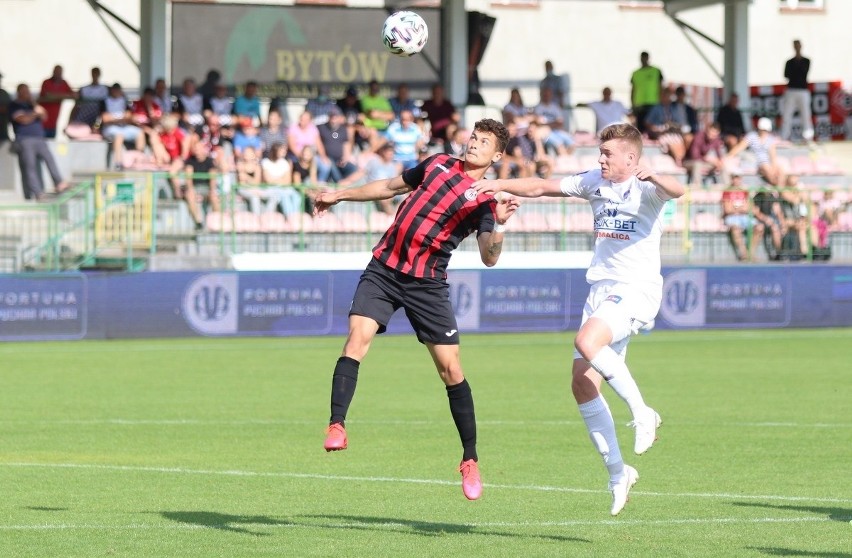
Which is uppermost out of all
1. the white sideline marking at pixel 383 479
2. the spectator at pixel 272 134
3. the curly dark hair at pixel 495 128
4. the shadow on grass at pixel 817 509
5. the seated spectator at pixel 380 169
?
the spectator at pixel 272 134

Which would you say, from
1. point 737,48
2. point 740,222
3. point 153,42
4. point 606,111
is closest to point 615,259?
point 740,222

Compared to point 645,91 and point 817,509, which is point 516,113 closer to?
point 645,91

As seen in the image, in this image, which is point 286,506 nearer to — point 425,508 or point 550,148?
point 425,508

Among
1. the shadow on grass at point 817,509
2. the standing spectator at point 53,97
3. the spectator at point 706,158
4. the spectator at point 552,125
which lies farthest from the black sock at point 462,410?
the spectator at point 706,158

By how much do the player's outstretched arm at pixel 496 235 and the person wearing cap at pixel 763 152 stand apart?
782 inches

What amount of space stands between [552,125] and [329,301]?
7.07m

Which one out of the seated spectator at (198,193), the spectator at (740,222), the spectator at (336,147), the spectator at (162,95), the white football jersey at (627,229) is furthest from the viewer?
the spectator at (162,95)

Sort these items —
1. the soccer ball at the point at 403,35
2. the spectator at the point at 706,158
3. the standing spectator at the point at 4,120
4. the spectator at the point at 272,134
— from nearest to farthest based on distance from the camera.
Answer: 1. the soccer ball at the point at 403,35
2. the spectator at the point at 272,134
3. the standing spectator at the point at 4,120
4. the spectator at the point at 706,158

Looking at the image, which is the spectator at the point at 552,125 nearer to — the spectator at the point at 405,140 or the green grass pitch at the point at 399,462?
the spectator at the point at 405,140

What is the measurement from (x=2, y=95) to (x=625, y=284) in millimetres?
19721

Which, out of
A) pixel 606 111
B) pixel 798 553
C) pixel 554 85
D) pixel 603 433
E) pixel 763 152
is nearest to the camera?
pixel 798 553

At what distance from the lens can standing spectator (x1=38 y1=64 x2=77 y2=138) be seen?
1045 inches

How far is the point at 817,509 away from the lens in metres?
8.82

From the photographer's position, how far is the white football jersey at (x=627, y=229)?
27.7 feet
